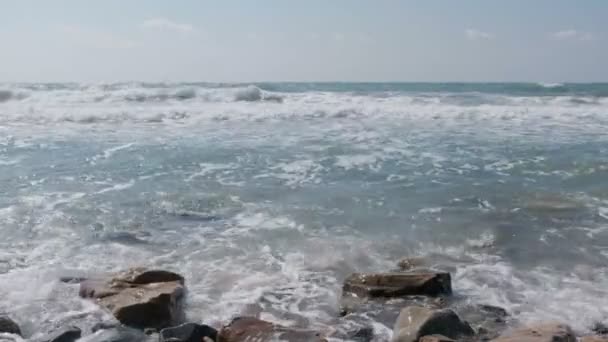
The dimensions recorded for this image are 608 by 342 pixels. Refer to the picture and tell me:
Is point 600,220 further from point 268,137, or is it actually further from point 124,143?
point 124,143

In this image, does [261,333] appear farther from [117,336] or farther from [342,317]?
[117,336]

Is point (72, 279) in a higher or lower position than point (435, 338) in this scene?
lower

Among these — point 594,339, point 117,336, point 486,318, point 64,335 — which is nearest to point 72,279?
point 64,335

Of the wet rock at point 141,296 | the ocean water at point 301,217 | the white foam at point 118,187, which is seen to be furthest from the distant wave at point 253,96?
the wet rock at point 141,296

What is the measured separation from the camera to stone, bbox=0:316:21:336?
15.1 feet

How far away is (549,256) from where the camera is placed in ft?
21.5

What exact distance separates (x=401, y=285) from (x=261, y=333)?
5.29 feet

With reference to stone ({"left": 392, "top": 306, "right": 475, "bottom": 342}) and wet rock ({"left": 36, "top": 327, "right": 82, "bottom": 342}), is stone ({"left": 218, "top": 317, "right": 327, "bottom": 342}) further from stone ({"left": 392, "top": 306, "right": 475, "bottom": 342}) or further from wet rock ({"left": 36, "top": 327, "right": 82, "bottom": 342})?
wet rock ({"left": 36, "top": 327, "right": 82, "bottom": 342})

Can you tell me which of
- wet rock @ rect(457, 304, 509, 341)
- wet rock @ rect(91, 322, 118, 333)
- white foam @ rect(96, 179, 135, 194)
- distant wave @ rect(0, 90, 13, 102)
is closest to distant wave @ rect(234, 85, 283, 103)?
distant wave @ rect(0, 90, 13, 102)

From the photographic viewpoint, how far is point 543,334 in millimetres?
4266

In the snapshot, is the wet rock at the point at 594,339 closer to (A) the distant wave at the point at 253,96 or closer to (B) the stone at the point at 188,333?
(B) the stone at the point at 188,333

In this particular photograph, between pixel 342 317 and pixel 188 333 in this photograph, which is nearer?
pixel 188 333

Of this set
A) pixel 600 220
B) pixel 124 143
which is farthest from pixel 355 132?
pixel 600 220

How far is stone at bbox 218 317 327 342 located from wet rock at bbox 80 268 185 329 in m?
0.65
